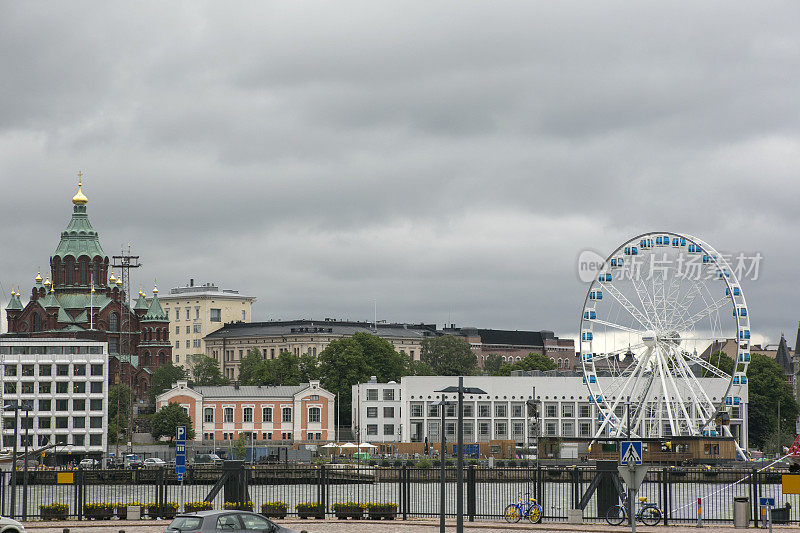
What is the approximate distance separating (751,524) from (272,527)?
833 inches

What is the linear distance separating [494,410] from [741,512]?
4075 inches

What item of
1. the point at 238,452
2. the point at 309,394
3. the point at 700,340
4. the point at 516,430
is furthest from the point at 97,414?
the point at 700,340

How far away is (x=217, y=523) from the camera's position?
37.4 m

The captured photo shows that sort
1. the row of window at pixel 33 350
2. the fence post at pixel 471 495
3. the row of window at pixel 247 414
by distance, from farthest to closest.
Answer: the row of window at pixel 247 414 → the row of window at pixel 33 350 → the fence post at pixel 471 495

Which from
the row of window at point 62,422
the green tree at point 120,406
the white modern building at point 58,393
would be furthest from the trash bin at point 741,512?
the green tree at point 120,406

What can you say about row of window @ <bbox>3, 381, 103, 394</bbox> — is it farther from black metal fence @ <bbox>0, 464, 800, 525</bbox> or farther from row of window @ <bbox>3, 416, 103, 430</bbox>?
black metal fence @ <bbox>0, 464, 800, 525</bbox>

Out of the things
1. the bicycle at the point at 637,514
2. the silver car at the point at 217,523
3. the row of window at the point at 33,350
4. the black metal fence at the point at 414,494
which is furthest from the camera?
the row of window at the point at 33,350

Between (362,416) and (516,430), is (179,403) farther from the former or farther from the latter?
(516,430)

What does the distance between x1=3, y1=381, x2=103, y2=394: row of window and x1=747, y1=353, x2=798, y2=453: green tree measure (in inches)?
3275

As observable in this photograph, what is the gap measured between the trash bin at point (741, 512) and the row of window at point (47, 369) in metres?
102

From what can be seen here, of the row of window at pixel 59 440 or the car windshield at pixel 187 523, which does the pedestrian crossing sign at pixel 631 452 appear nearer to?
the car windshield at pixel 187 523

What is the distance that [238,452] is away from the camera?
440 feet

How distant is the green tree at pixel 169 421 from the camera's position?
15188 centimetres

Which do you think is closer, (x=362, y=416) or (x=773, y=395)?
(x=362, y=416)
